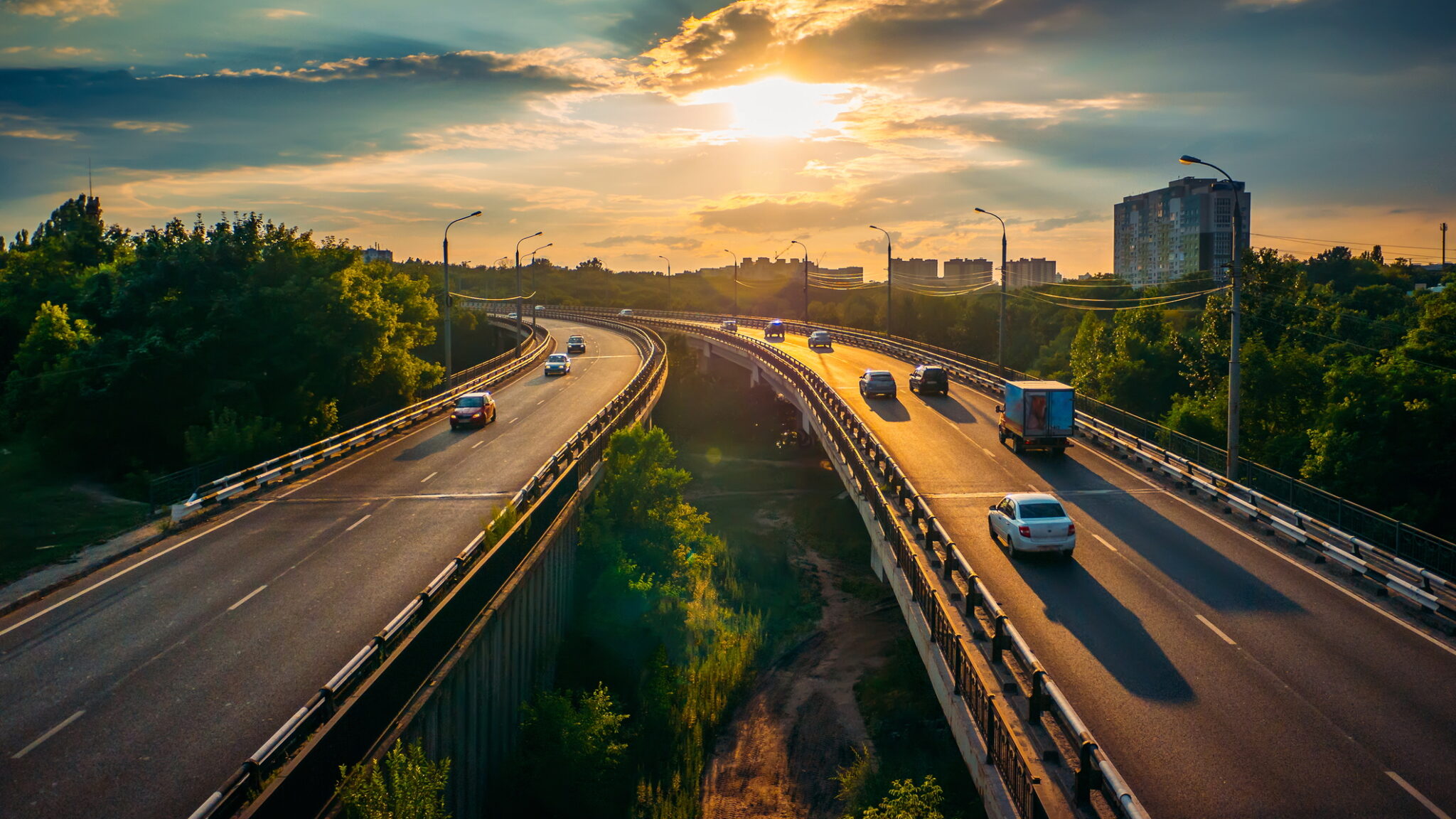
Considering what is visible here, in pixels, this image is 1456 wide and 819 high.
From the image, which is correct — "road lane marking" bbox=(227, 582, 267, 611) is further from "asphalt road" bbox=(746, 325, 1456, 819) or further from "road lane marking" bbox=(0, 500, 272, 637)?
"asphalt road" bbox=(746, 325, 1456, 819)

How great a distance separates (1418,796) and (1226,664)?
404 centimetres

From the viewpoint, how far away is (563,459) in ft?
98.7

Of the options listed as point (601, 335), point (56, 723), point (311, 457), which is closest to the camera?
point (56, 723)

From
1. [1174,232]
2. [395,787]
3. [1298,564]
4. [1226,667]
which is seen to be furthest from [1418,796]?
[1174,232]

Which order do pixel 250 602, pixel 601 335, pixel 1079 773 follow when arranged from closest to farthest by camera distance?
pixel 1079 773, pixel 250 602, pixel 601 335

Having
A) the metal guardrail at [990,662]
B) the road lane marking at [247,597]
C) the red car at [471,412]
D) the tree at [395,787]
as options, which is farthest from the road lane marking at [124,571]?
the metal guardrail at [990,662]

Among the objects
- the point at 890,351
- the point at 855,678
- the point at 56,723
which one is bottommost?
the point at 855,678

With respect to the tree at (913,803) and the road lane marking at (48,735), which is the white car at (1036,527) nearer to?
the tree at (913,803)

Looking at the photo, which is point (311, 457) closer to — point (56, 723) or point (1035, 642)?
point (56, 723)

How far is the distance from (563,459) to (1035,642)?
17631 millimetres

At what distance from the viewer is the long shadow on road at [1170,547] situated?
18469mm

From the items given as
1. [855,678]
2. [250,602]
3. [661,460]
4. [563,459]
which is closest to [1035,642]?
[855,678]

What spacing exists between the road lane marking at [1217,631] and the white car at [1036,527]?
3.84 metres

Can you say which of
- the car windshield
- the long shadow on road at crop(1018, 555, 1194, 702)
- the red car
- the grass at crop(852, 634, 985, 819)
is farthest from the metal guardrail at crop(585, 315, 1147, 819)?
the red car
